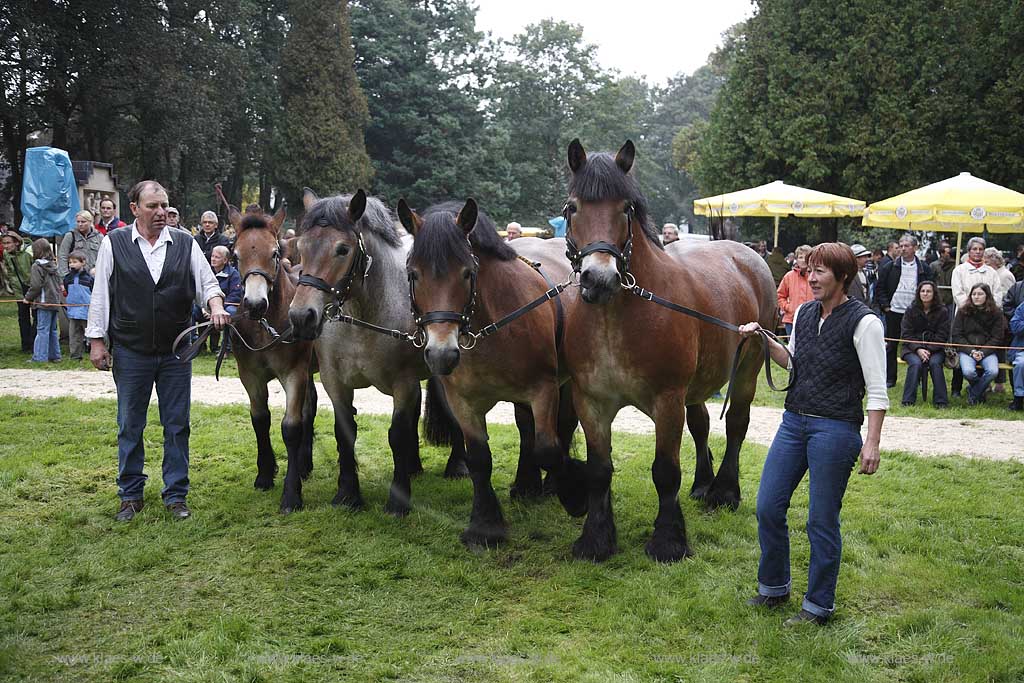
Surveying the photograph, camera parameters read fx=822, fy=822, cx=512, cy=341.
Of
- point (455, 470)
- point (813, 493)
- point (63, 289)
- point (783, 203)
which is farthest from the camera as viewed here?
point (783, 203)

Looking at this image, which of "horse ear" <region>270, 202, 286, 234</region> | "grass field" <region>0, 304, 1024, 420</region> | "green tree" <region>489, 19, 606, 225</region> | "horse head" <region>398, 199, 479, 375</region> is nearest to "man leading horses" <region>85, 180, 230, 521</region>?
"horse ear" <region>270, 202, 286, 234</region>

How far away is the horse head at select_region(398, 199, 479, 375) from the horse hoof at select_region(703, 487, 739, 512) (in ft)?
8.17

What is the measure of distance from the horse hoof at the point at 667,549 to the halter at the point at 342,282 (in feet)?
8.06

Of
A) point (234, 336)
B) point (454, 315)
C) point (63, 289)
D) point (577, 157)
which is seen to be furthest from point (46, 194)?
point (577, 157)

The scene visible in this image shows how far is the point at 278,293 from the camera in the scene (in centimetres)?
618

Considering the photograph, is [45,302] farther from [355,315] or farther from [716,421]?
[716,421]

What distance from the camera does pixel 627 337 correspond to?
15.4 ft

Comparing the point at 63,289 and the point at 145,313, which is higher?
the point at 63,289

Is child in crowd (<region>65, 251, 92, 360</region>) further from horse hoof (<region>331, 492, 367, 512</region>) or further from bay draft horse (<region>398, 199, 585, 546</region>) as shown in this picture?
bay draft horse (<region>398, 199, 585, 546</region>)

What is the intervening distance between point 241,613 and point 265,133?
33.6m

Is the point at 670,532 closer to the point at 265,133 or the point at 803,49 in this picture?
the point at 803,49

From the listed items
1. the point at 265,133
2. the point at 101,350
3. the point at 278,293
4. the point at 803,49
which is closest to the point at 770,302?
the point at 278,293

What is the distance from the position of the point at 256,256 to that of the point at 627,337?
2.77m

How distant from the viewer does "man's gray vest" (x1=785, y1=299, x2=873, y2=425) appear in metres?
3.89
